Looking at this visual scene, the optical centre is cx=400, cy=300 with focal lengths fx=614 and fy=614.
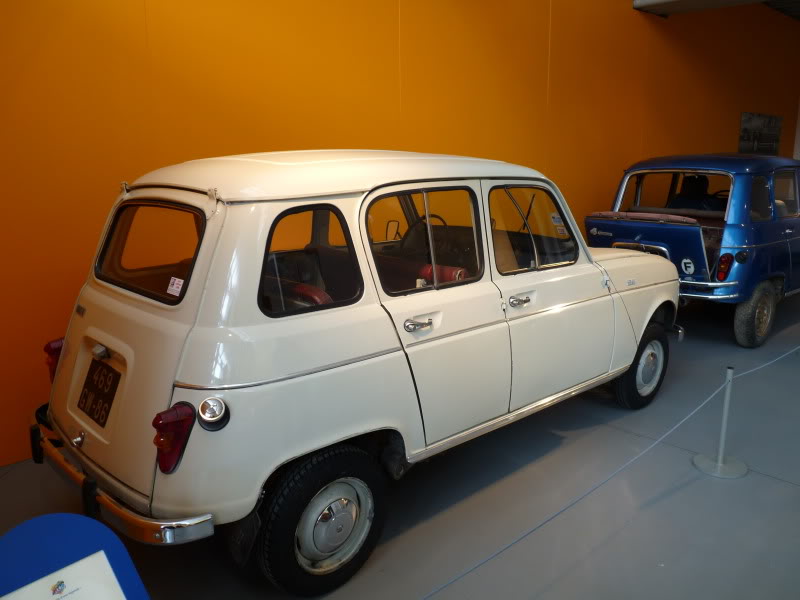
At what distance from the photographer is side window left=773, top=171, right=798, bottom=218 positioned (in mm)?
6109

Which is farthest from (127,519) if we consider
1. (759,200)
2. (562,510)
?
(759,200)

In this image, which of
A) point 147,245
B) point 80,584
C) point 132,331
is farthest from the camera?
point 147,245

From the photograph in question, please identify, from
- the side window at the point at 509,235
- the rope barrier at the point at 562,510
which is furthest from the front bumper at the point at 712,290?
the side window at the point at 509,235

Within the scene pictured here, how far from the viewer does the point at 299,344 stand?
2457mm

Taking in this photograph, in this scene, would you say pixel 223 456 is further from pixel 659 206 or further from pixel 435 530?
pixel 659 206

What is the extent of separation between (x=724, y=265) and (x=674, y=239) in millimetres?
493

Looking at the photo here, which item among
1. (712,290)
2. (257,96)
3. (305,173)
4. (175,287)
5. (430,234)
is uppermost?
(257,96)

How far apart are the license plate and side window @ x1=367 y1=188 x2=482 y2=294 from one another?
1264mm

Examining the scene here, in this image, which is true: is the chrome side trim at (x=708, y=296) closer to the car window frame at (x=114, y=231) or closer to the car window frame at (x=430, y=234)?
the car window frame at (x=430, y=234)

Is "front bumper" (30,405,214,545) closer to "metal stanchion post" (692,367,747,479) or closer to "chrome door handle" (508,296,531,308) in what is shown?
Result: "chrome door handle" (508,296,531,308)

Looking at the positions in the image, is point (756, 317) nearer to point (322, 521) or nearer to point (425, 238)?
point (425, 238)

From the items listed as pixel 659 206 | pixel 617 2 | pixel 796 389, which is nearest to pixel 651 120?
pixel 617 2

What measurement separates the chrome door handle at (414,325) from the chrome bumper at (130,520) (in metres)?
1.13

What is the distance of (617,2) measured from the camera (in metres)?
7.75
